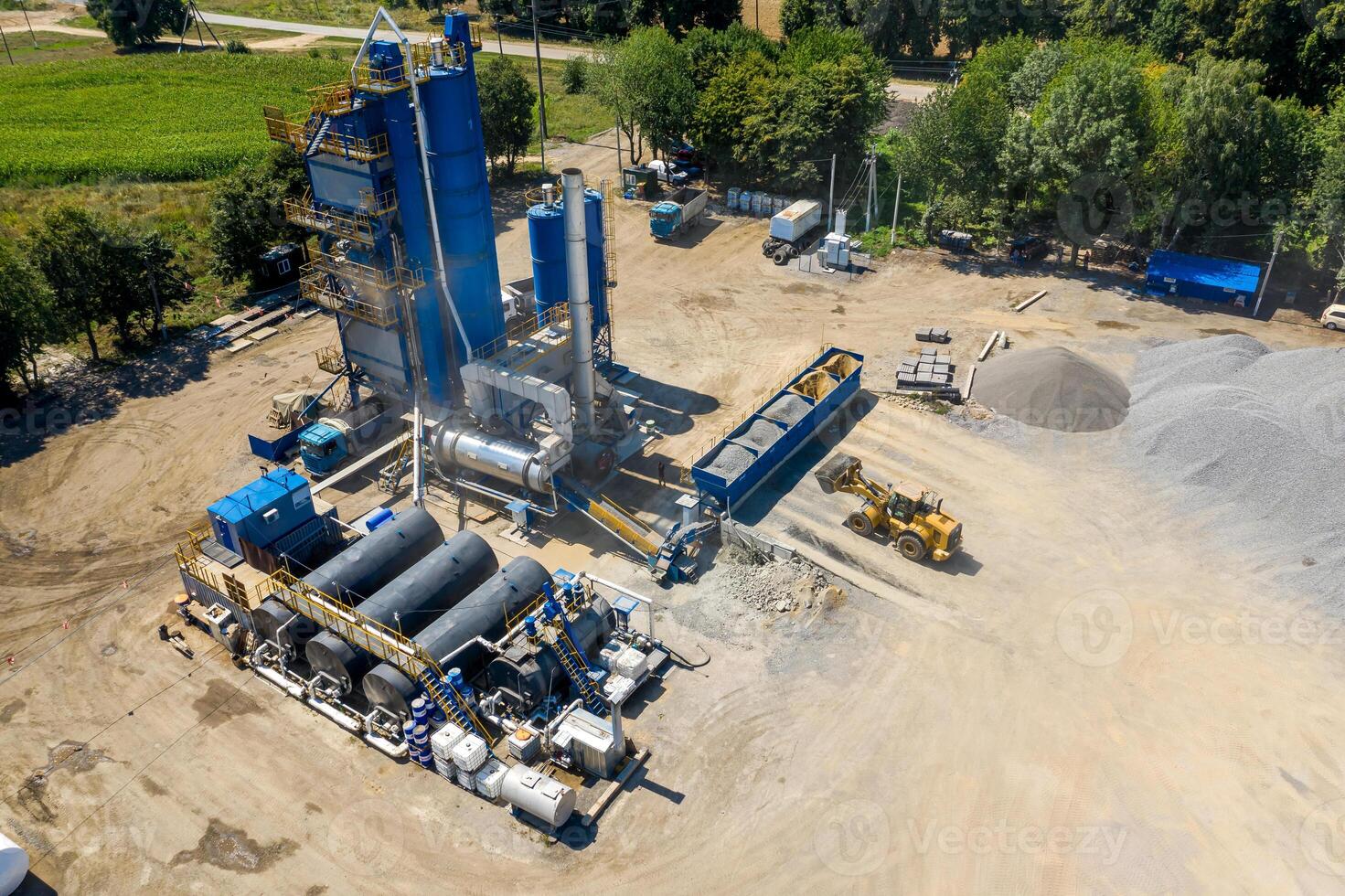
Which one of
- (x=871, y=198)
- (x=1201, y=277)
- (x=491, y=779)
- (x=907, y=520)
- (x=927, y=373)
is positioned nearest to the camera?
(x=491, y=779)

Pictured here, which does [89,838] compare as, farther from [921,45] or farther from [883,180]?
[921,45]

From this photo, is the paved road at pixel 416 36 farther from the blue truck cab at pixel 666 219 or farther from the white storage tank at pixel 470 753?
the white storage tank at pixel 470 753

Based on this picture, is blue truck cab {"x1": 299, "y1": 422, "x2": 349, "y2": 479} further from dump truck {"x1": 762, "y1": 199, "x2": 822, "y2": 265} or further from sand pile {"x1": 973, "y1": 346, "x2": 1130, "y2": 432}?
dump truck {"x1": 762, "y1": 199, "x2": 822, "y2": 265}

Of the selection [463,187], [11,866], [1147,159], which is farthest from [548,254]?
[1147,159]

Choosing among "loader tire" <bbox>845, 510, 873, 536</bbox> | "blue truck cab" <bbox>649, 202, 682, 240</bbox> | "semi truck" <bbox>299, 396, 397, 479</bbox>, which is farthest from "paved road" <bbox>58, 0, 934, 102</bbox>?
"semi truck" <bbox>299, 396, 397, 479</bbox>

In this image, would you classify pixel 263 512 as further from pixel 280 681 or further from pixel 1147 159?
pixel 1147 159

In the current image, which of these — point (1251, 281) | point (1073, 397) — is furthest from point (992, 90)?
point (1073, 397)
